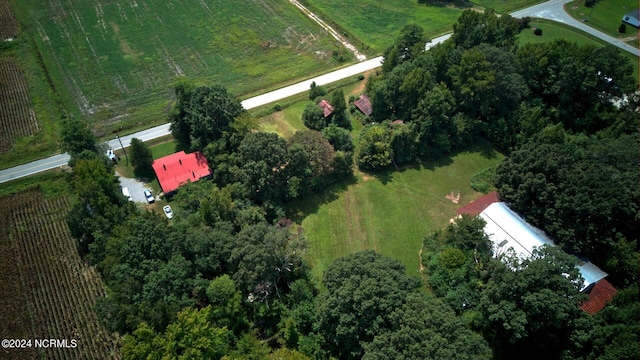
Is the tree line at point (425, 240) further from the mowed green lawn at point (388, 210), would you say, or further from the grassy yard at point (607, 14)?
the grassy yard at point (607, 14)

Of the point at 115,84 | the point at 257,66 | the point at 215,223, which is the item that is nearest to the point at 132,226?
the point at 215,223

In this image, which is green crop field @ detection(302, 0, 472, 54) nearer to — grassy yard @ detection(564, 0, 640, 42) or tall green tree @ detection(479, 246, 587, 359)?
grassy yard @ detection(564, 0, 640, 42)

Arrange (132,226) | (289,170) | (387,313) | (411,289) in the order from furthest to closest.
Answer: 1. (289,170)
2. (132,226)
3. (411,289)
4. (387,313)

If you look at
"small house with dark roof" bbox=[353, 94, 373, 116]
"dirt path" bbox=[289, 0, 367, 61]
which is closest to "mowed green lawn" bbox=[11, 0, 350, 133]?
"dirt path" bbox=[289, 0, 367, 61]

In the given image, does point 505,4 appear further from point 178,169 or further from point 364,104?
point 178,169

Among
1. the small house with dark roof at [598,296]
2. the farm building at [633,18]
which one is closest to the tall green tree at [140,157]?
the small house with dark roof at [598,296]

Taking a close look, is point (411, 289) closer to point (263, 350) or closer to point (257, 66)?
point (263, 350)
